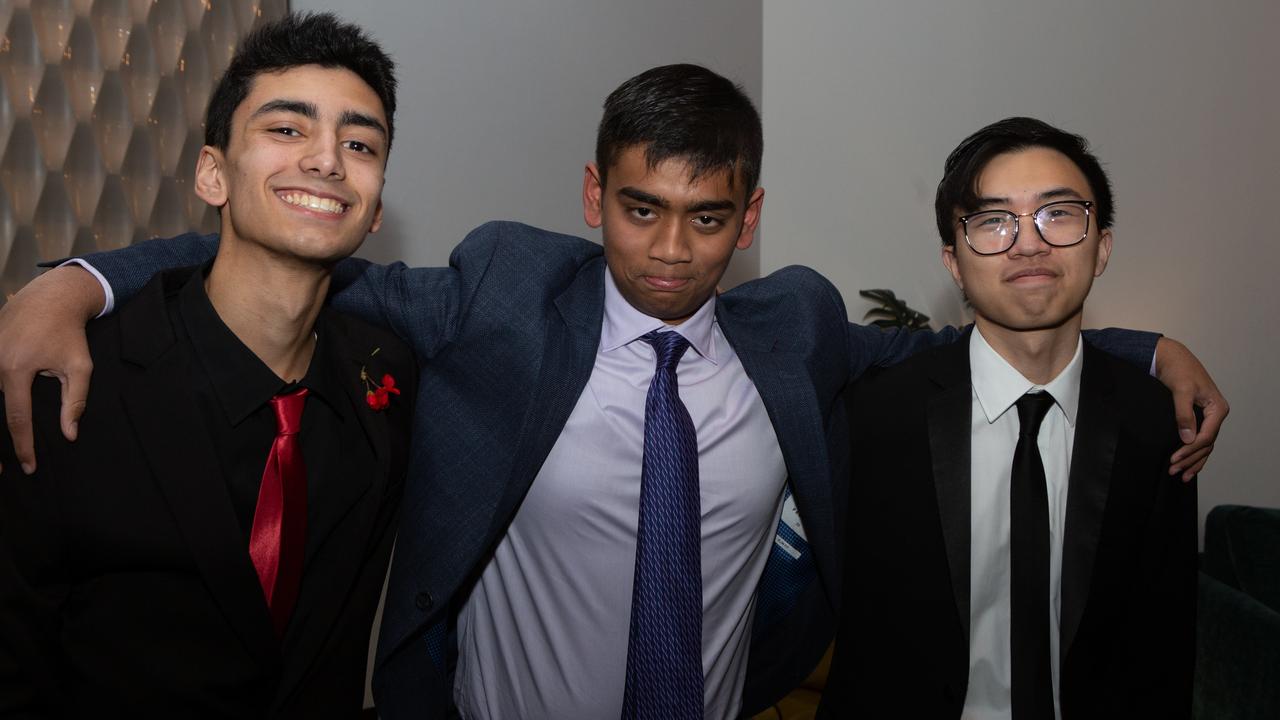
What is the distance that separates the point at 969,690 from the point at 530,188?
2400 mm

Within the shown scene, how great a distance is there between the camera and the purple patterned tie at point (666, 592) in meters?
1.58

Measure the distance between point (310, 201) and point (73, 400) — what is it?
444mm

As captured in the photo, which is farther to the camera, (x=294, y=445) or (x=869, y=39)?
(x=869, y=39)

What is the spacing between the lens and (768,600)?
190 cm

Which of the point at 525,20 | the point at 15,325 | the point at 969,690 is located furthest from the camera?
the point at 525,20

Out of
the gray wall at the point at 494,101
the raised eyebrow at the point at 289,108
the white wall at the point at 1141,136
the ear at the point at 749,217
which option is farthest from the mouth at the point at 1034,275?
the white wall at the point at 1141,136

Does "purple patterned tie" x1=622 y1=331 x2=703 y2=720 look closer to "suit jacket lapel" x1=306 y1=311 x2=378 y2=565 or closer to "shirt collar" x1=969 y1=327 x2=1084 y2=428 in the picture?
"suit jacket lapel" x1=306 y1=311 x2=378 y2=565

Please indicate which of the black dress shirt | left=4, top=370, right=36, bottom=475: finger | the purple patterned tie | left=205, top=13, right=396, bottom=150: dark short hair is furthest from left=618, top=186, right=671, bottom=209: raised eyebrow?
left=4, top=370, right=36, bottom=475: finger

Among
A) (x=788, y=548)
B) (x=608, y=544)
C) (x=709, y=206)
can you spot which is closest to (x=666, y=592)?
(x=608, y=544)

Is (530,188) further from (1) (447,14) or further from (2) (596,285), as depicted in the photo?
(2) (596,285)

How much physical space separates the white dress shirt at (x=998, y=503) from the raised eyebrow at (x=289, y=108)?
1.25 m

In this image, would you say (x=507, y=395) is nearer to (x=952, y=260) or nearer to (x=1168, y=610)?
(x=952, y=260)

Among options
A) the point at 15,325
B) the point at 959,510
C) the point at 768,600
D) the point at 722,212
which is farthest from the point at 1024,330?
the point at 15,325

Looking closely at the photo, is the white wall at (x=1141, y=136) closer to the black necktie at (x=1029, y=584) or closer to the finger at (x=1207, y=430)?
the finger at (x=1207, y=430)
